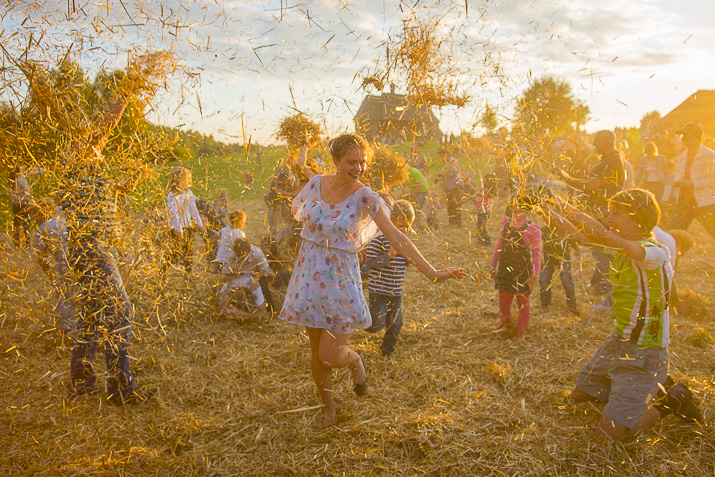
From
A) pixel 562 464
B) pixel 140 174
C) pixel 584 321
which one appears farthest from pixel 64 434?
pixel 584 321

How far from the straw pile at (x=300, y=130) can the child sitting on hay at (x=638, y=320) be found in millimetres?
2749

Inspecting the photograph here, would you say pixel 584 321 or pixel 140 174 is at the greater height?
pixel 140 174

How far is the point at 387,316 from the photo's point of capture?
4.36m

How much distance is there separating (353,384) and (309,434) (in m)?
0.74

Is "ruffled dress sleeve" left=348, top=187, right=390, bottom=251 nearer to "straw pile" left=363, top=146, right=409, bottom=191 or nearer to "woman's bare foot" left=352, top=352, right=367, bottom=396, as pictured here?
"woman's bare foot" left=352, top=352, right=367, bottom=396

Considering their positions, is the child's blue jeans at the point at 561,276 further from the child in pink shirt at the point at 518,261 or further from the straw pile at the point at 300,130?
the straw pile at the point at 300,130

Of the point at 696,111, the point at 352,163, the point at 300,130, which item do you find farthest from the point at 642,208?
the point at 696,111

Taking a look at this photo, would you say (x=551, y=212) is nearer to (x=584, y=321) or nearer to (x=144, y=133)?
(x=584, y=321)

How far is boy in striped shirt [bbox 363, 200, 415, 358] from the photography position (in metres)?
4.07

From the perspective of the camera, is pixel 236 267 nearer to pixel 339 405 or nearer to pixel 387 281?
pixel 387 281

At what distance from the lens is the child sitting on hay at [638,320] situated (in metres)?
2.92

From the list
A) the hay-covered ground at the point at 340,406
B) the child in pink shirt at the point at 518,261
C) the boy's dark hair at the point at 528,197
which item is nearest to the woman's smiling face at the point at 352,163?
the boy's dark hair at the point at 528,197

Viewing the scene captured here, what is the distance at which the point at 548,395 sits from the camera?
357 cm

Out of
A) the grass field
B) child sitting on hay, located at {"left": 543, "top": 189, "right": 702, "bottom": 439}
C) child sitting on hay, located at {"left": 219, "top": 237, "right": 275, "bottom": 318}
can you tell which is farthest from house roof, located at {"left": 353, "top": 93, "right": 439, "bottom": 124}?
child sitting on hay, located at {"left": 219, "top": 237, "right": 275, "bottom": 318}
